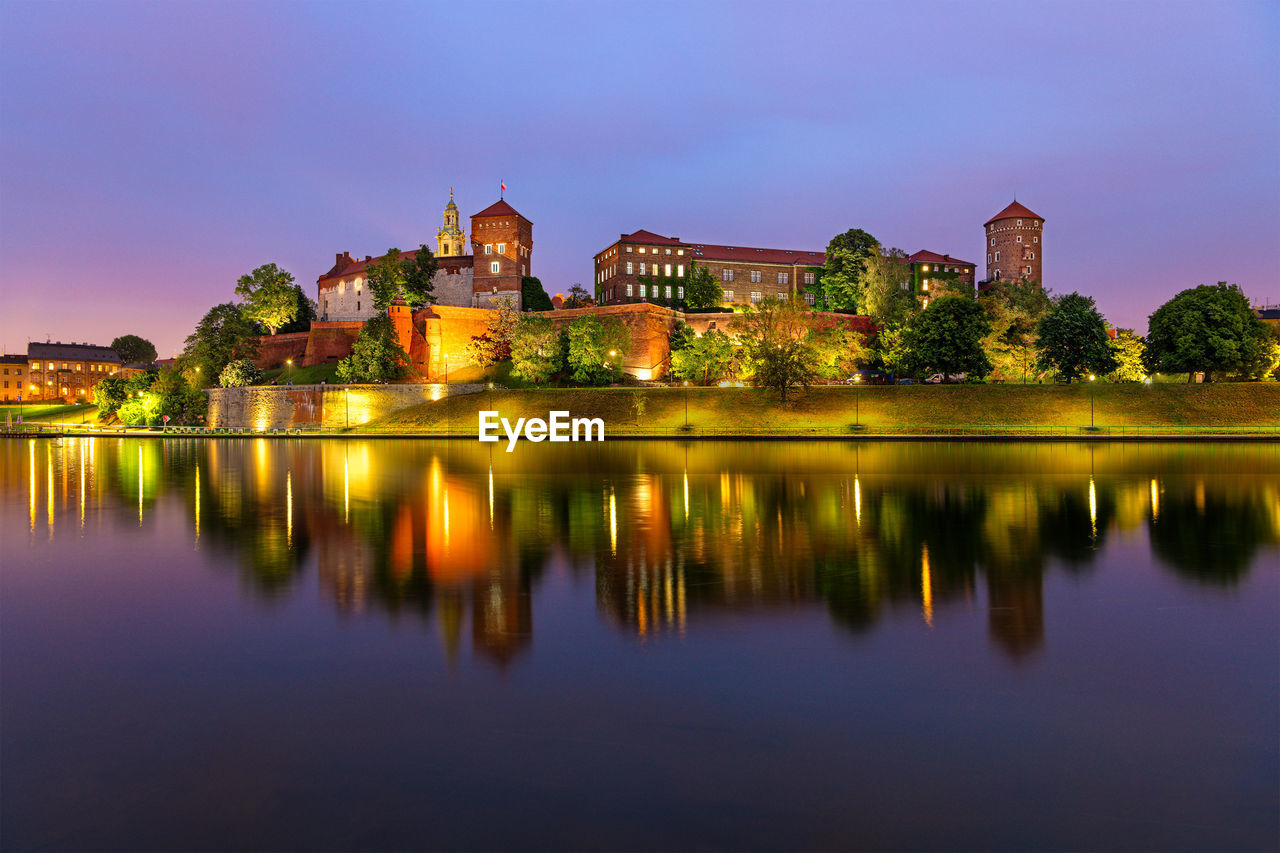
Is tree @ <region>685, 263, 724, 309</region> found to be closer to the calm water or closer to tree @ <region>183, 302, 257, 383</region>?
tree @ <region>183, 302, 257, 383</region>

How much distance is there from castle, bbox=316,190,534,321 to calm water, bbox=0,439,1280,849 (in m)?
61.8

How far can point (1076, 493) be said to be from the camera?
19.0 metres

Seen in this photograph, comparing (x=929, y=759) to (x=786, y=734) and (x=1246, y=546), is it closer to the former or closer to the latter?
(x=786, y=734)

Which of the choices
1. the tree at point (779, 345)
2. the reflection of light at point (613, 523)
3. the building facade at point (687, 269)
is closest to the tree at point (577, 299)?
the building facade at point (687, 269)

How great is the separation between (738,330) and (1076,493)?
1570 inches

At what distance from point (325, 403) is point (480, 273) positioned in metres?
23.1

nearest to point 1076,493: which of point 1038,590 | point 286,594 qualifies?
point 1038,590

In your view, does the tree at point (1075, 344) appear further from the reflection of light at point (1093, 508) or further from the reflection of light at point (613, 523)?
the reflection of light at point (613, 523)

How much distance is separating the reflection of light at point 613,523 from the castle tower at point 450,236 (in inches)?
3202

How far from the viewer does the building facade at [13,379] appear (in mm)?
107750

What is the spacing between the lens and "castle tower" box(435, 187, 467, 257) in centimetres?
9288

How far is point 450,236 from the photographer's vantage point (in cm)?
9319

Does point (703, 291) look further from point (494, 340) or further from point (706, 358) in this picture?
point (494, 340)

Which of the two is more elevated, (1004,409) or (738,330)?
(738,330)
